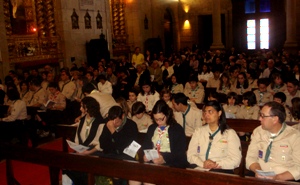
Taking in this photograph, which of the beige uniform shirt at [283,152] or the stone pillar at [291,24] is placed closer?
the beige uniform shirt at [283,152]

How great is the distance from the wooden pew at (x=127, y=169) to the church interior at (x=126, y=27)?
9260 mm

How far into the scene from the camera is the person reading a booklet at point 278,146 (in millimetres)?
3945

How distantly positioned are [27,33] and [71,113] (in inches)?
270

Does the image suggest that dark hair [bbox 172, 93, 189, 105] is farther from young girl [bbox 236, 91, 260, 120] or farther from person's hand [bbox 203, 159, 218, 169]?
person's hand [bbox 203, 159, 218, 169]

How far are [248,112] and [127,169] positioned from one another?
3850 millimetres

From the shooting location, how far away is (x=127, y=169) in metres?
3.65

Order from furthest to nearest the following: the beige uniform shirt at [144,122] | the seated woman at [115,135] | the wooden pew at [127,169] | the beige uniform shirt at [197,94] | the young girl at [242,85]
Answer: the young girl at [242,85] → the beige uniform shirt at [197,94] → the beige uniform shirt at [144,122] → the seated woman at [115,135] → the wooden pew at [127,169]

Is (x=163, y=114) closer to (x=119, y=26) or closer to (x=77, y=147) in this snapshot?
(x=77, y=147)

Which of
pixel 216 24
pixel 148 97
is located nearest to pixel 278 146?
pixel 148 97

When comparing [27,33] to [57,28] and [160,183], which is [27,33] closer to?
[57,28]

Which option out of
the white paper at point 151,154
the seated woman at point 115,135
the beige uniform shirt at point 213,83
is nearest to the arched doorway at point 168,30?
the beige uniform shirt at point 213,83

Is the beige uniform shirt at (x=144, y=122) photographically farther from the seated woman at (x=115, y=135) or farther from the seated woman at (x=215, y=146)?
the seated woman at (x=215, y=146)

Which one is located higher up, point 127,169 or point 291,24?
point 291,24

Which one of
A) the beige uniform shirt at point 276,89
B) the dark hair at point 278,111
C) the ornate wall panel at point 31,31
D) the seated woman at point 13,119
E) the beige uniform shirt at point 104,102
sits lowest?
the seated woman at point 13,119
